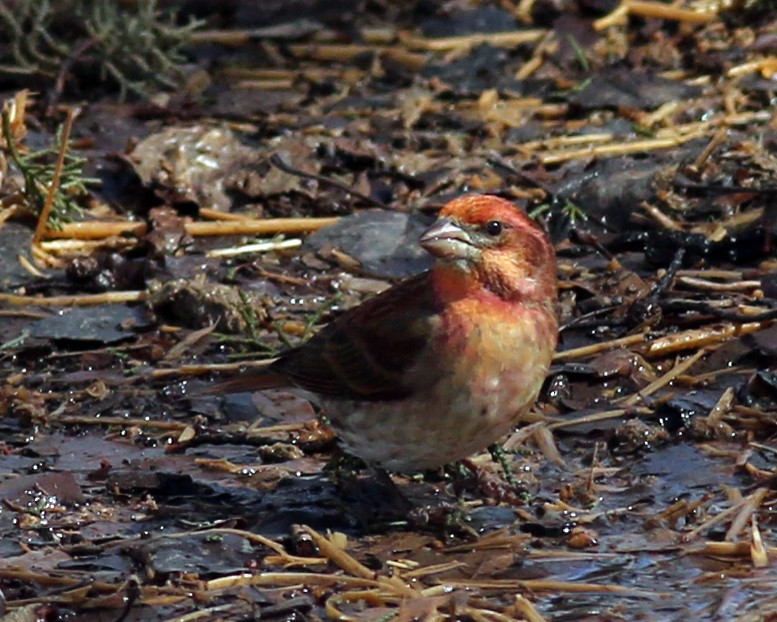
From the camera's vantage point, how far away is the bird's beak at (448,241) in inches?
211

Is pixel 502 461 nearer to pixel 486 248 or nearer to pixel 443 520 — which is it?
pixel 443 520

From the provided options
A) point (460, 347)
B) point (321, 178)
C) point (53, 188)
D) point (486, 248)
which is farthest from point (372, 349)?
point (53, 188)

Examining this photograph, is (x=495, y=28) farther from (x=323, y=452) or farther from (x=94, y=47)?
(x=323, y=452)

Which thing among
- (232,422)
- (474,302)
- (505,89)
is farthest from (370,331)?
(505,89)

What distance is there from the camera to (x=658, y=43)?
382 inches

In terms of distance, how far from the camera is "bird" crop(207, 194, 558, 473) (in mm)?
5352

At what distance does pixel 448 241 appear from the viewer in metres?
5.41

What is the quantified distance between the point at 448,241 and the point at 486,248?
141 millimetres

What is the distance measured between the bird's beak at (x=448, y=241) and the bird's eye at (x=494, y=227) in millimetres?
71

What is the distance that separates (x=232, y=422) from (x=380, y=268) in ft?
4.70

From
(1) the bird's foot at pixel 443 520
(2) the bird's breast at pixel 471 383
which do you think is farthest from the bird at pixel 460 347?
(1) the bird's foot at pixel 443 520

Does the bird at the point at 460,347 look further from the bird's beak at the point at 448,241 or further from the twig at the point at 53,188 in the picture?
the twig at the point at 53,188

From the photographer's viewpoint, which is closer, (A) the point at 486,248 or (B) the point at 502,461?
(A) the point at 486,248

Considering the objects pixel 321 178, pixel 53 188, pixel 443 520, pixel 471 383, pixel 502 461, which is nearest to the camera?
pixel 471 383
